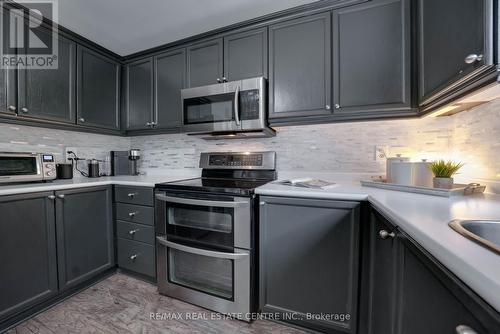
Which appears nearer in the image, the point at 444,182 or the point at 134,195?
the point at 444,182

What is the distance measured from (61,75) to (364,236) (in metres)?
2.53

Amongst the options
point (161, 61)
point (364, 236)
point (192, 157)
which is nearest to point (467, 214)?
point (364, 236)

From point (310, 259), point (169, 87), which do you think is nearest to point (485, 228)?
point (310, 259)

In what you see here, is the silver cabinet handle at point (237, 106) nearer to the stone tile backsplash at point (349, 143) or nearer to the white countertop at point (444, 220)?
the stone tile backsplash at point (349, 143)

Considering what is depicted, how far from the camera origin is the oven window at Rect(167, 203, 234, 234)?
4.42ft

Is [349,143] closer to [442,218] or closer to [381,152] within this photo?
[381,152]

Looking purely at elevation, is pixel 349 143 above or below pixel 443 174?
above

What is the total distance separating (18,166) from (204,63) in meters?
1.59

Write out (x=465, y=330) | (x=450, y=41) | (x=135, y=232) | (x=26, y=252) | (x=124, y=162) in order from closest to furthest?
1. (x=465, y=330)
2. (x=450, y=41)
3. (x=26, y=252)
4. (x=135, y=232)
5. (x=124, y=162)

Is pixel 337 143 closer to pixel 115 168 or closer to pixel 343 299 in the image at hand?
pixel 343 299

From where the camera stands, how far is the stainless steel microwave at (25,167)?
4.70 ft

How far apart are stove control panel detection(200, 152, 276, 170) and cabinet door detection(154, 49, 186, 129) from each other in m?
0.43

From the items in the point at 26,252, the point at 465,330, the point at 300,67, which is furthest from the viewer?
the point at 300,67

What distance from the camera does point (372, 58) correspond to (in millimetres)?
1367
